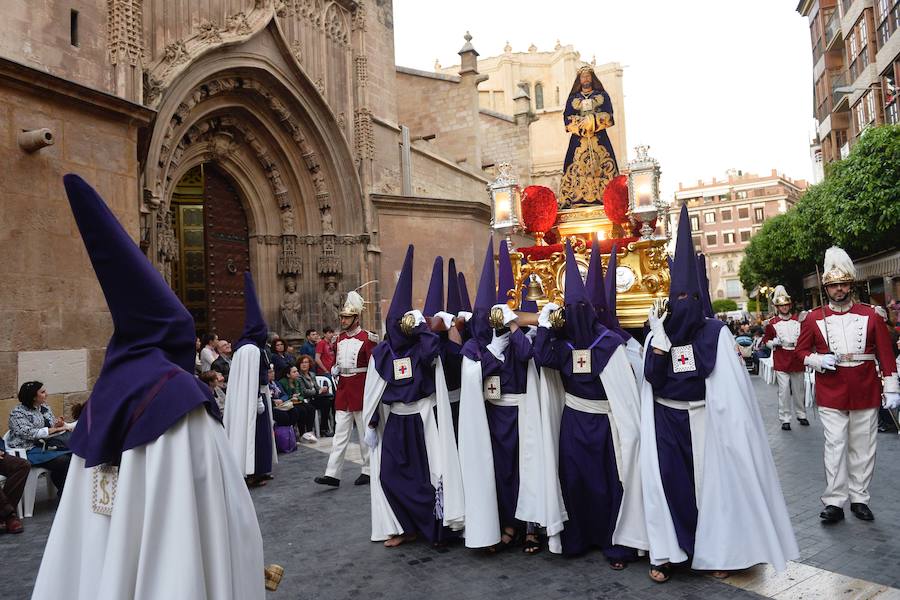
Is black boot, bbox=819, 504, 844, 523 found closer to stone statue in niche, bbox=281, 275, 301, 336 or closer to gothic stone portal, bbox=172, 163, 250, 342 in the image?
gothic stone portal, bbox=172, 163, 250, 342

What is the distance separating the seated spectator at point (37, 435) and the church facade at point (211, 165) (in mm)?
1334

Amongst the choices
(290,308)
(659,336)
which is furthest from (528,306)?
(290,308)

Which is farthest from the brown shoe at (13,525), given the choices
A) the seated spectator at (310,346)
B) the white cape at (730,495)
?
the seated spectator at (310,346)

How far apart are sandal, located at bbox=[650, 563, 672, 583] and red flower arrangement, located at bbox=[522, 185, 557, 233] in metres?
8.29

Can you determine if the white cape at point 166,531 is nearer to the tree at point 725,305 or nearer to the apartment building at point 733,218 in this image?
the tree at point 725,305

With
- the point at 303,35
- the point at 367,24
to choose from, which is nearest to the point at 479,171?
the point at 367,24

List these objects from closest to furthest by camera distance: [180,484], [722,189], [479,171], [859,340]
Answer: [180,484], [859,340], [479,171], [722,189]

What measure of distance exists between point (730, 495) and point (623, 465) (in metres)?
0.73

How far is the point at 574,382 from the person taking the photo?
486cm

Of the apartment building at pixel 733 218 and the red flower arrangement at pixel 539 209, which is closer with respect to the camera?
the red flower arrangement at pixel 539 209

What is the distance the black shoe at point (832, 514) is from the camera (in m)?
5.14

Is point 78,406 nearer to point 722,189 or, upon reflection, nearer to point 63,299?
point 63,299

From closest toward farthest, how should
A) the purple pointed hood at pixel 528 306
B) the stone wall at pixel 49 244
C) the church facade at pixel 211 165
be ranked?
the stone wall at pixel 49 244 < the church facade at pixel 211 165 < the purple pointed hood at pixel 528 306

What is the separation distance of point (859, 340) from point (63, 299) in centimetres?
883
